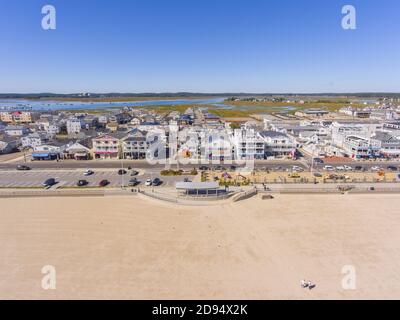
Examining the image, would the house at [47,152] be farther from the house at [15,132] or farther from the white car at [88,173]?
the house at [15,132]

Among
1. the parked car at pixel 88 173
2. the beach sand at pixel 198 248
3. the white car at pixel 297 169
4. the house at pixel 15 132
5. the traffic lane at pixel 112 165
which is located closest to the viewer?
the beach sand at pixel 198 248

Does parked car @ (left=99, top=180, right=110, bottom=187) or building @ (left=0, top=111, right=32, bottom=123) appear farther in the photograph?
building @ (left=0, top=111, right=32, bottom=123)

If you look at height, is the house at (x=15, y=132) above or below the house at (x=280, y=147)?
above

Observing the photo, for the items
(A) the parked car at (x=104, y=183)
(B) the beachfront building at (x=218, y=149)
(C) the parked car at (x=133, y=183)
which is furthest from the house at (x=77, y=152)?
(B) the beachfront building at (x=218, y=149)

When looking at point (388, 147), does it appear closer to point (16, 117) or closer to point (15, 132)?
point (15, 132)

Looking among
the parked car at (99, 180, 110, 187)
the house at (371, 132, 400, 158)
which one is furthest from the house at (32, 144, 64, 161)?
the house at (371, 132, 400, 158)

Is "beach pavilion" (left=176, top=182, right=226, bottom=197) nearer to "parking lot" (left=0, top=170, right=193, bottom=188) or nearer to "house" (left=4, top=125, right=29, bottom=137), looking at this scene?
"parking lot" (left=0, top=170, right=193, bottom=188)

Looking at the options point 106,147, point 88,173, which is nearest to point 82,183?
point 88,173
